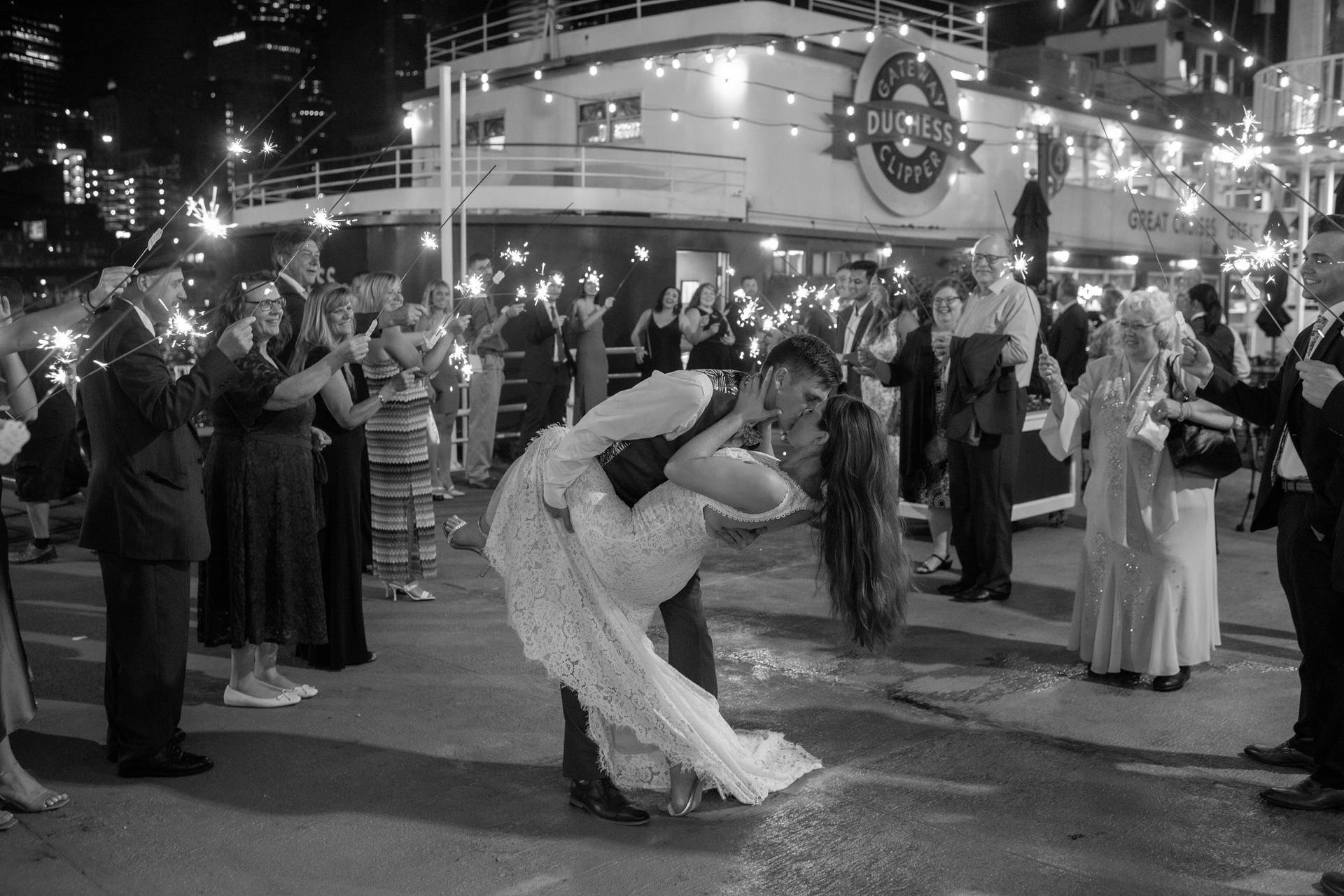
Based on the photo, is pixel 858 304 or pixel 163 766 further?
pixel 858 304

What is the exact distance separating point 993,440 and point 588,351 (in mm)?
5831

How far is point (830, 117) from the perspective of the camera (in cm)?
2028

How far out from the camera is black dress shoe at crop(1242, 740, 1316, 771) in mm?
4457

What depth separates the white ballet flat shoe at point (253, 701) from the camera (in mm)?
5125

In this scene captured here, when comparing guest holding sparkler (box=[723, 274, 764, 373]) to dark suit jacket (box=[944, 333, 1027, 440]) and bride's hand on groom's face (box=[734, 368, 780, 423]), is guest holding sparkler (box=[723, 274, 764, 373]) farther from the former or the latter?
bride's hand on groom's face (box=[734, 368, 780, 423])

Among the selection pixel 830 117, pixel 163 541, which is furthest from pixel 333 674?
pixel 830 117

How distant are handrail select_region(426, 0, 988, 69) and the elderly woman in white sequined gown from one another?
14.8 meters

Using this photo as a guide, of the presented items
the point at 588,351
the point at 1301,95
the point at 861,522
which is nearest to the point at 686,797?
the point at 861,522

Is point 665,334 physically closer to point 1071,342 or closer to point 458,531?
point 1071,342

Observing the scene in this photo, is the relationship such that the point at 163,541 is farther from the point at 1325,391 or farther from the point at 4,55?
the point at 4,55

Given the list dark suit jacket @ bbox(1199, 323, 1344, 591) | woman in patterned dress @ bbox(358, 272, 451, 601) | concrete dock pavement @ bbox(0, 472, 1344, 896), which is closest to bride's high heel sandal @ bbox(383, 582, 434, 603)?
woman in patterned dress @ bbox(358, 272, 451, 601)

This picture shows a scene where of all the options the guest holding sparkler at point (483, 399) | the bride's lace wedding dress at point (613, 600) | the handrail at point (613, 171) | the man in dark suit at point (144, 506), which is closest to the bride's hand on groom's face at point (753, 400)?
the bride's lace wedding dress at point (613, 600)

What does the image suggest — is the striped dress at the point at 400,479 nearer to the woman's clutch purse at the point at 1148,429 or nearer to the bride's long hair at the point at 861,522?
the bride's long hair at the point at 861,522

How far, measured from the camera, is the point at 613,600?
3.90 m
